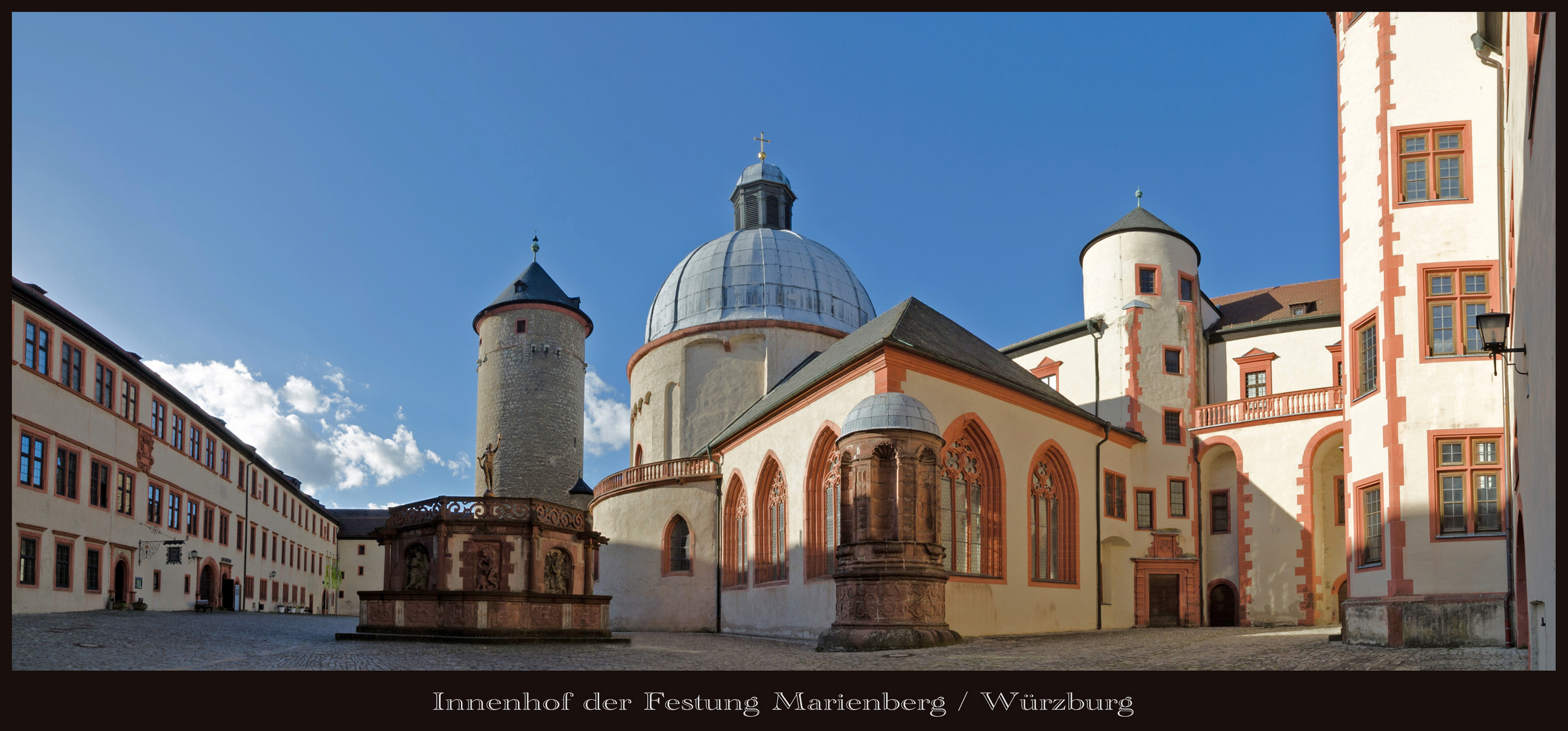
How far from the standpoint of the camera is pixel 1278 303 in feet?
116

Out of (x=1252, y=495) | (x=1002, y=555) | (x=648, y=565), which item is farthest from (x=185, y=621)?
(x=1252, y=495)

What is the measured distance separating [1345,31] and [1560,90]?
693 inches

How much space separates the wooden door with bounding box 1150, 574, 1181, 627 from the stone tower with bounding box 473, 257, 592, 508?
2697 cm

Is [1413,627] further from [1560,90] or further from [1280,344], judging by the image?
[1280,344]

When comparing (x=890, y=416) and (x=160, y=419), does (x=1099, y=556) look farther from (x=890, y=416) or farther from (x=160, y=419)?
(x=160, y=419)

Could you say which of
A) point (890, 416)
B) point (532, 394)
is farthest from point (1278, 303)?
point (532, 394)

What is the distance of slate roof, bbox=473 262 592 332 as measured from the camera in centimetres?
5391

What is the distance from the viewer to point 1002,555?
81.1ft

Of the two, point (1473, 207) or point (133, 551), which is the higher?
point (1473, 207)

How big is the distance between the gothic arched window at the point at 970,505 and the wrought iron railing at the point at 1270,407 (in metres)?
10.2

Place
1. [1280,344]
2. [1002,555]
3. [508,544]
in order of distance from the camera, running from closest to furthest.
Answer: [508,544], [1002,555], [1280,344]

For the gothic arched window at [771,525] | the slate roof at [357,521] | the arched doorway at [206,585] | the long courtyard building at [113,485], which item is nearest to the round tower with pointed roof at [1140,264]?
the gothic arched window at [771,525]

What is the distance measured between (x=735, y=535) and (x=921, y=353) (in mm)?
10052

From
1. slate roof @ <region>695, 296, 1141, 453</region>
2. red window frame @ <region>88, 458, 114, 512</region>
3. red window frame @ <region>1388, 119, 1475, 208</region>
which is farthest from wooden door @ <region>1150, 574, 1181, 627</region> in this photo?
red window frame @ <region>88, 458, 114, 512</region>
